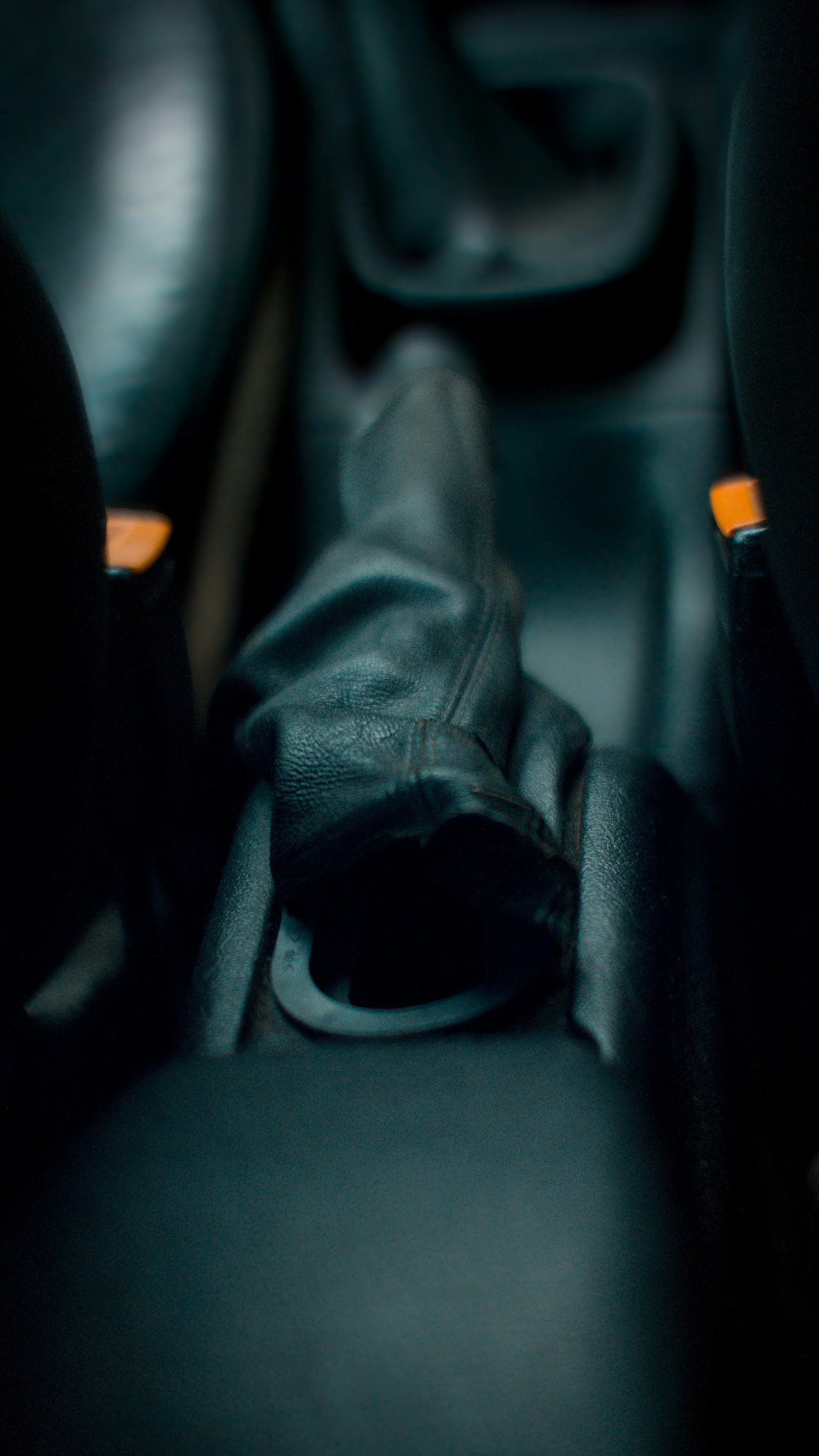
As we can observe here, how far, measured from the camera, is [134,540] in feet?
2.42

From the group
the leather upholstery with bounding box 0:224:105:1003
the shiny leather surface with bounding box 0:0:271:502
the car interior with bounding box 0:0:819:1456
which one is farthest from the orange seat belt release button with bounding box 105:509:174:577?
the shiny leather surface with bounding box 0:0:271:502

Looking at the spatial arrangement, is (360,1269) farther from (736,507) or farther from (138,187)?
(138,187)

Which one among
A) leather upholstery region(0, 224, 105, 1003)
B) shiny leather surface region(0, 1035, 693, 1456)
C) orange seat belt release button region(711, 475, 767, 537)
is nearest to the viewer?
shiny leather surface region(0, 1035, 693, 1456)

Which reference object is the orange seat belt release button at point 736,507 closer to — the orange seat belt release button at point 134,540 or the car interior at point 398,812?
the car interior at point 398,812

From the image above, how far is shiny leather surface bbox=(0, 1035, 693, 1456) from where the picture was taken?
0.38 m

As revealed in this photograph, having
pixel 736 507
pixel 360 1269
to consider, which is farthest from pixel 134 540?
pixel 360 1269

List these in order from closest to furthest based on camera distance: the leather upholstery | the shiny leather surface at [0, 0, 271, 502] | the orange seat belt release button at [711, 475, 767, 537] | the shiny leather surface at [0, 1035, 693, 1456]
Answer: the shiny leather surface at [0, 1035, 693, 1456], the leather upholstery, the orange seat belt release button at [711, 475, 767, 537], the shiny leather surface at [0, 0, 271, 502]

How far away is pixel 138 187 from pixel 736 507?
2.31 feet

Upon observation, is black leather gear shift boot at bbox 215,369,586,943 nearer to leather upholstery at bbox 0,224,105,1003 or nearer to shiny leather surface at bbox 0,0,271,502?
leather upholstery at bbox 0,224,105,1003

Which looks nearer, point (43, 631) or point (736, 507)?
point (43, 631)

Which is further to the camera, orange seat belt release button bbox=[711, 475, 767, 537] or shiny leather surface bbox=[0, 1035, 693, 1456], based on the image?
orange seat belt release button bbox=[711, 475, 767, 537]

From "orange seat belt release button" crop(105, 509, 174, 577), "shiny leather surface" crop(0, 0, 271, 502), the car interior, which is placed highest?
"shiny leather surface" crop(0, 0, 271, 502)

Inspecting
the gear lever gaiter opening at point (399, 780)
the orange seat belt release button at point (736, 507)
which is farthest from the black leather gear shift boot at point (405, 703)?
the orange seat belt release button at point (736, 507)

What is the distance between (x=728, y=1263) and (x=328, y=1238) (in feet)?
0.54
